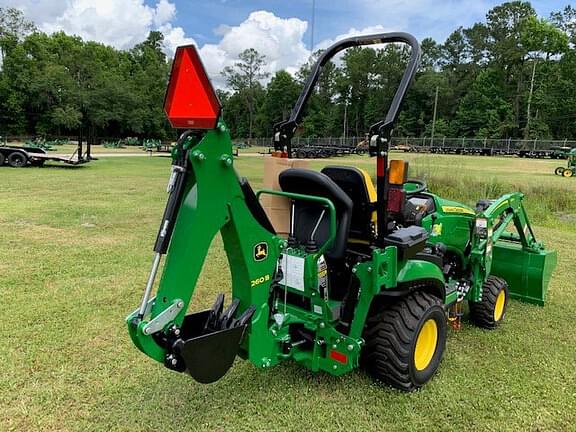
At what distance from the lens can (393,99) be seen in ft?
9.32

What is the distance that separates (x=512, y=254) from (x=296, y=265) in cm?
315

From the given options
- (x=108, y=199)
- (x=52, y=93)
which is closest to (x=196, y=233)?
(x=108, y=199)

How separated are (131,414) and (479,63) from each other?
3399 inches

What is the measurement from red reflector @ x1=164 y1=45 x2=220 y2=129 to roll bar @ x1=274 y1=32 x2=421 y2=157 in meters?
1.00

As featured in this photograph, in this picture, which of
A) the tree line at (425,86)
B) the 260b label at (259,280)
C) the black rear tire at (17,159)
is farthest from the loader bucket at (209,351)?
the tree line at (425,86)

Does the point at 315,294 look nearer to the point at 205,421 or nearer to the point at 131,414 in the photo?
the point at 205,421

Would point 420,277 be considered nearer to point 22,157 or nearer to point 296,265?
point 296,265

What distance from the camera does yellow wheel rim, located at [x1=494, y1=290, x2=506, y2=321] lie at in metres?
4.25

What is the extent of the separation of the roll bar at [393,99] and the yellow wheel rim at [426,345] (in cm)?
141

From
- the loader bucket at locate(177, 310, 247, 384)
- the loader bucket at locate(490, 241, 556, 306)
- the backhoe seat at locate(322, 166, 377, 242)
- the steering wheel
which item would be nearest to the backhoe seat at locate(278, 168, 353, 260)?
the backhoe seat at locate(322, 166, 377, 242)

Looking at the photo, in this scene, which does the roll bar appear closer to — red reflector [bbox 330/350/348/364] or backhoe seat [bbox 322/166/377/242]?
backhoe seat [bbox 322/166/377/242]

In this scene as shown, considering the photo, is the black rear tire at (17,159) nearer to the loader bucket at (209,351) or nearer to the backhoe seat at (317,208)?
the backhoe seat at (317,208)

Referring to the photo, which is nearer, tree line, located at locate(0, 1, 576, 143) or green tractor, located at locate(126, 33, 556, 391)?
green tractor, located at locate(126, 33, 556, 391)

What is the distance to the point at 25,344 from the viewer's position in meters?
3.57
